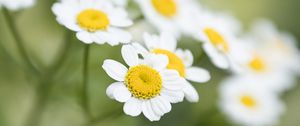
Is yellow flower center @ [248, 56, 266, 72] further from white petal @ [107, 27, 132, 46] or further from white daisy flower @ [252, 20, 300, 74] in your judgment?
white petal @ [107, 27, 132, 46]

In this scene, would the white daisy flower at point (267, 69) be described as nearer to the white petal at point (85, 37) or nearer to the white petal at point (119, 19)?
the white petal at point (119, 19)

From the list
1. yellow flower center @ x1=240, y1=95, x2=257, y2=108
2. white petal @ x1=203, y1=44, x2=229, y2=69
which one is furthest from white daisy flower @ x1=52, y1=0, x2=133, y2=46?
yellow flower center @ x1=240, y1=95, x2=257, y2=108

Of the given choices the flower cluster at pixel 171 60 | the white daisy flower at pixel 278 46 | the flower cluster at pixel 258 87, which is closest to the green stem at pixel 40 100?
the flower cluster at pixel 171 60

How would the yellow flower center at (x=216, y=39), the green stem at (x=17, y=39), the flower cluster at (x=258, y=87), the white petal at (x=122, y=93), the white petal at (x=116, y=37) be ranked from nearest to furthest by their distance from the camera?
the white petal at (x=122, y=93) → the white petal at (x=116, y=37) → the green stem at (x=17, y=39) → the yellow flower center at (x=216, y=39) → the flower cluster at (x=258, y=87)

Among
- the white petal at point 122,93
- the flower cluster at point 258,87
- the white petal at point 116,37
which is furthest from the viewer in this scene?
the flower cluster at point 258,87

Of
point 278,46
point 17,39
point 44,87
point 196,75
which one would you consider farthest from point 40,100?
point 278,46

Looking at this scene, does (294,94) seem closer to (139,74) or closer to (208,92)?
(208,92)
